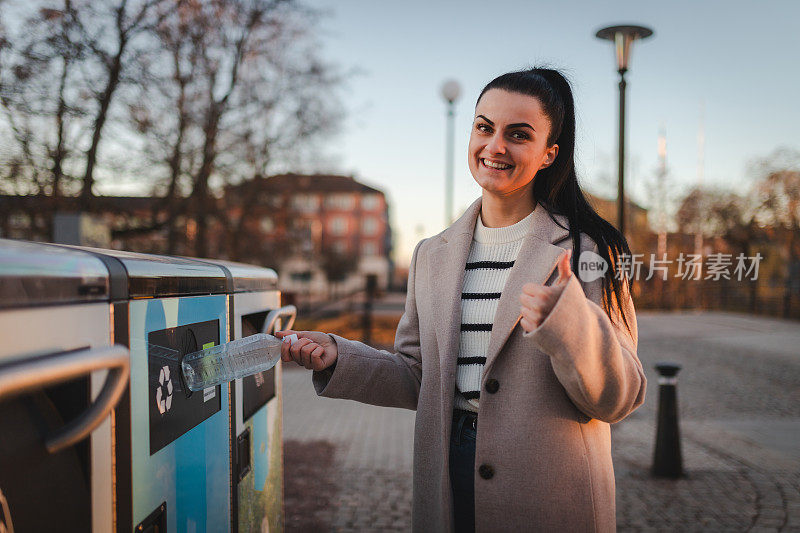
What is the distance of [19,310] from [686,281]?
28397 mm

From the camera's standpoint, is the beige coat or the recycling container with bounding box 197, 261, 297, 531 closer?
the beige coat

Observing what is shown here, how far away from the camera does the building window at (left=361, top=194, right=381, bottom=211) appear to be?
222 ft

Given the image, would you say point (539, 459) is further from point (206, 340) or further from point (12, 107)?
point (12, 107)

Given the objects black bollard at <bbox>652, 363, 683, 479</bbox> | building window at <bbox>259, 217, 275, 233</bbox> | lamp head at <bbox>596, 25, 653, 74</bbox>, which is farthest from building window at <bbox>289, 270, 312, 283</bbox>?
black bollard at <bbox>652, 363, 683, 479</bbox>

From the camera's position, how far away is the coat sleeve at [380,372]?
1.99 meters

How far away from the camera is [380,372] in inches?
80.2

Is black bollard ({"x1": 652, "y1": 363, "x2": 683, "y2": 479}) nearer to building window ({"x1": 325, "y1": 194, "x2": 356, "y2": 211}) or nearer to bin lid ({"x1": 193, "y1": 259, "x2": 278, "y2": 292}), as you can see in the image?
bin lid ({"x1": 193, "y1": 259, "x2": 278, "y2": 292})

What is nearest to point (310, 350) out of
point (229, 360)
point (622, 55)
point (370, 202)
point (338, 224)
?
point (229, 360)

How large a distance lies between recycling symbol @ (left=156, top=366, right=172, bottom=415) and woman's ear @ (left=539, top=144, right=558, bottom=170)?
4.08ft

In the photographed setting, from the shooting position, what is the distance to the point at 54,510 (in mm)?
1116

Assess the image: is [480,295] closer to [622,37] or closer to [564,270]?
[564,270]

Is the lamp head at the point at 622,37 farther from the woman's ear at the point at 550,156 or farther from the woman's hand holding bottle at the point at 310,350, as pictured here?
the woman's hand holding bottle at the point at 310,350

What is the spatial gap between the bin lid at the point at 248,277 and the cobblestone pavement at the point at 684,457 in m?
2.41

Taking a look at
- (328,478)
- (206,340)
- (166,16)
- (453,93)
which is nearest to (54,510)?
(206,340)
